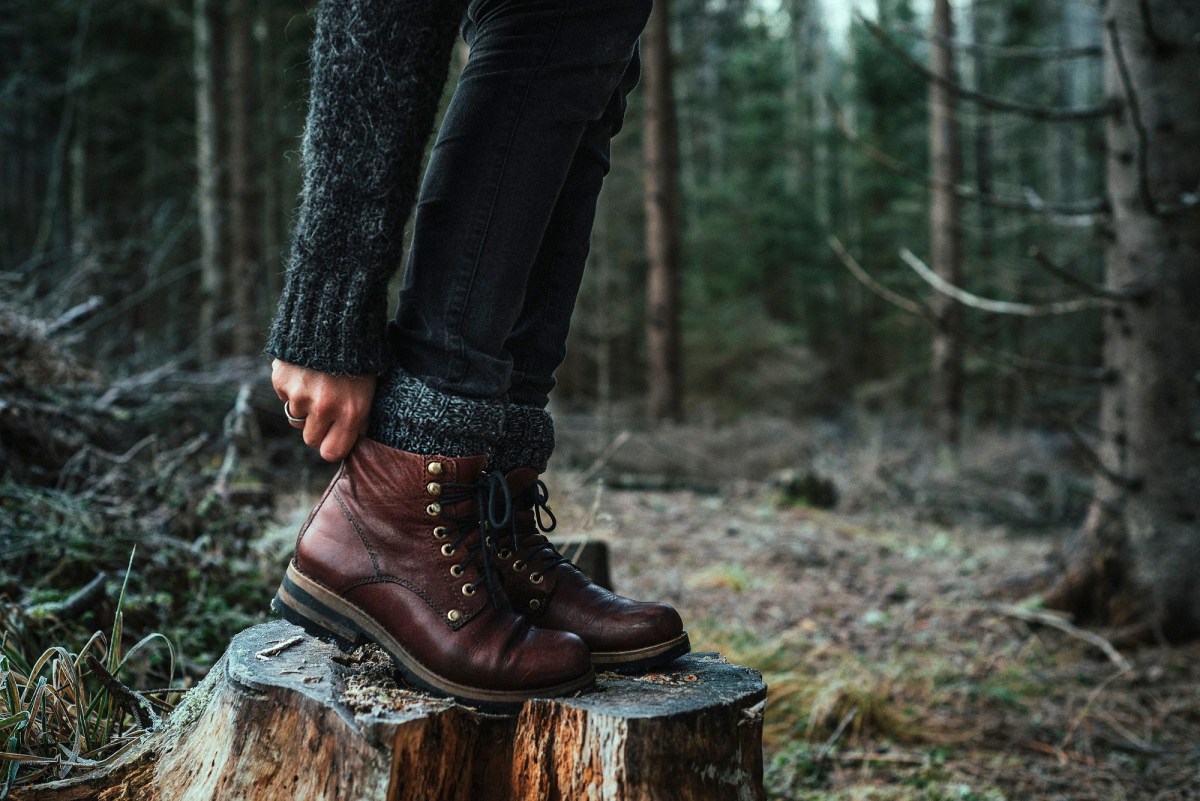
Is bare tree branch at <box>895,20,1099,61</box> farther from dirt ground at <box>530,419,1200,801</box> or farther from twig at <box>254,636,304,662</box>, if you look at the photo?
twig at <box>254,636,304,662</box>

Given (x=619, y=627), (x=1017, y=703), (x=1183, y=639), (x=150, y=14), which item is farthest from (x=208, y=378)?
(x=150, y=14)

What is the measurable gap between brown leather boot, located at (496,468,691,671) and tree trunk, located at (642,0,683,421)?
27.7 ft

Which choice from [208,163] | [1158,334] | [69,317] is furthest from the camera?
[208,163]

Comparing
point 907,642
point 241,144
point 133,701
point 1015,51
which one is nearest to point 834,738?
point 907,642

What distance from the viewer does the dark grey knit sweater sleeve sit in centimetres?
134

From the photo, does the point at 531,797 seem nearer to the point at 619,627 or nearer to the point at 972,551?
the point at 619,627

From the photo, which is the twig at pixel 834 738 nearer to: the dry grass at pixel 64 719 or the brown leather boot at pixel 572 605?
the brown leather boot at pixel 572 605

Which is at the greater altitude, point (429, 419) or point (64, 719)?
point (429, 419)

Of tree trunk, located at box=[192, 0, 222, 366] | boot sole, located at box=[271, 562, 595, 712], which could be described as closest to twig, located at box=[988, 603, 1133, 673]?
boot sole, located at box=[271, 562, 595, 712]

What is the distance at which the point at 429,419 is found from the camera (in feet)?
4.65

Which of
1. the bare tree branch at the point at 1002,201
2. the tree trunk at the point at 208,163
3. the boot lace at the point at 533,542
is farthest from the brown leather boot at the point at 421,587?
the tree trunk at the point at 208,163

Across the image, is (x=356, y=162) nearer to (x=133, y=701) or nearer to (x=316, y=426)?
(x=316, y=426)

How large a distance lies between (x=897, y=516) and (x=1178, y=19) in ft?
13.7

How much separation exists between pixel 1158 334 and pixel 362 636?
3.34 metres
